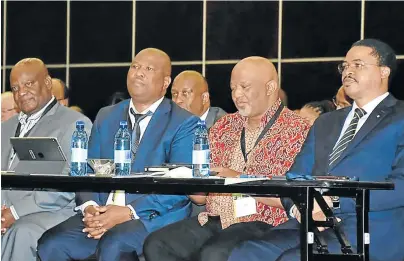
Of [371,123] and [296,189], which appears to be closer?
[296,189]

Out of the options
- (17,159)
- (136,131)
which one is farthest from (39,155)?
(17,159)

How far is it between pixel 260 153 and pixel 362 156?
622mm

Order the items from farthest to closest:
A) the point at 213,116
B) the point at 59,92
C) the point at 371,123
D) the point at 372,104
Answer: the point at 59,92
the point at 213,116
the point at 372,104
the point at 371,123

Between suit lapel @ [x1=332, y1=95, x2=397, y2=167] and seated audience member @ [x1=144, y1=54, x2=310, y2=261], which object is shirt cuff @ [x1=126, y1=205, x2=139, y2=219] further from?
suit lapel @ [x1=332, y1=95, x2=397, y2=167]

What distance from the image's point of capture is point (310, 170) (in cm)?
453

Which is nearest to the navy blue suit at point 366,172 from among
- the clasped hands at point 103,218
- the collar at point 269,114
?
the collar at point 269,114

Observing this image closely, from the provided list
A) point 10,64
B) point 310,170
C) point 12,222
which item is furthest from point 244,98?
point 10,64

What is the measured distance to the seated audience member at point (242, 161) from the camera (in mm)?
4512

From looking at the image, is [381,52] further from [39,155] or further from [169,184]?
[39,155]

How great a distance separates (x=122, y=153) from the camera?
440cm

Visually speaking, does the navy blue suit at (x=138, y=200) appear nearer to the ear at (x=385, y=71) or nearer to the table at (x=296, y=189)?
the table at (x=296, y=189)

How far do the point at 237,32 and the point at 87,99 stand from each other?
2269 mm

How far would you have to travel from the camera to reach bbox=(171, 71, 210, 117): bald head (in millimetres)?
6969

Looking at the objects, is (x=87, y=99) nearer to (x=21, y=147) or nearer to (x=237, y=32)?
(x=237, y=32)
